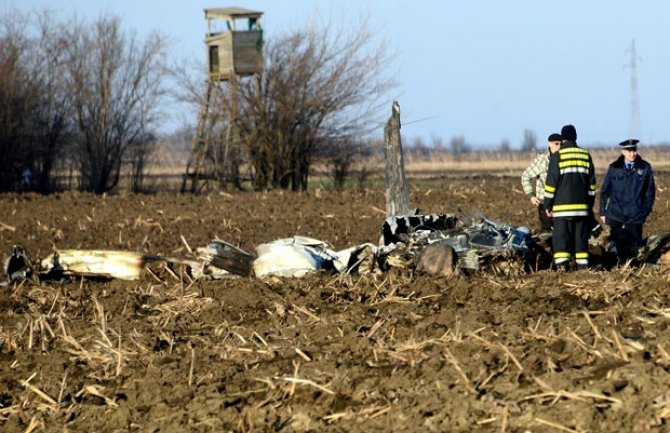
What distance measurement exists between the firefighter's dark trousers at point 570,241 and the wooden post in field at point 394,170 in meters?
3.52

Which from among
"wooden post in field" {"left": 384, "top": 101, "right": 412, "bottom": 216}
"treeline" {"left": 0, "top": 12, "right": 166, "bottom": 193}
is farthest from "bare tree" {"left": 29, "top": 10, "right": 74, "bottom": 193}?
"wooden post in field" {"left": 384, "top": 101, "right": 412, "bottom": 216}

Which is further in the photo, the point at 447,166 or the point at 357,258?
the point at 447,166

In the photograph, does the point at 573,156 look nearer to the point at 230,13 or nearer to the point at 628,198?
the point at 628,198

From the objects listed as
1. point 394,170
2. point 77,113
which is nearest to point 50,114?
point 77,113

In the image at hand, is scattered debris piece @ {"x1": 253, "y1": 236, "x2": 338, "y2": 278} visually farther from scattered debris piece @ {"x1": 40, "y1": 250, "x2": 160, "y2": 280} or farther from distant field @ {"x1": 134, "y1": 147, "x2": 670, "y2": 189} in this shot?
distant field @ {"x1": 134, "y1": 147, "x2": 670, "y2": 189}

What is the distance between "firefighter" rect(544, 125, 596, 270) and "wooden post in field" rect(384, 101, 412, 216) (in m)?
3.36

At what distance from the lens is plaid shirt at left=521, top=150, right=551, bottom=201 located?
47.8 feet

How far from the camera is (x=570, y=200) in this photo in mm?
12797

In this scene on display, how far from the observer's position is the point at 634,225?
541 inches

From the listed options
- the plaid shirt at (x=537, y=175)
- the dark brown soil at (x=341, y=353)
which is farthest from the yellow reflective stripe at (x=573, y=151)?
the dark brown soil at (x=341, y=353)

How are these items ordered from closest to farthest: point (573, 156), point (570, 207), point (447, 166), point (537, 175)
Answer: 1. point (570, 207)
2. point (573, 156)
3. point (537, 175)
4. point (447, 166)

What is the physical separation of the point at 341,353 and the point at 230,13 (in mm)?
34941

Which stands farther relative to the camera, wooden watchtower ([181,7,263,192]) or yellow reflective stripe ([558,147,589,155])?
wooden watchtower ([181,7,263,192])

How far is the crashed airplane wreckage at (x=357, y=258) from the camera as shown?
12.1m
